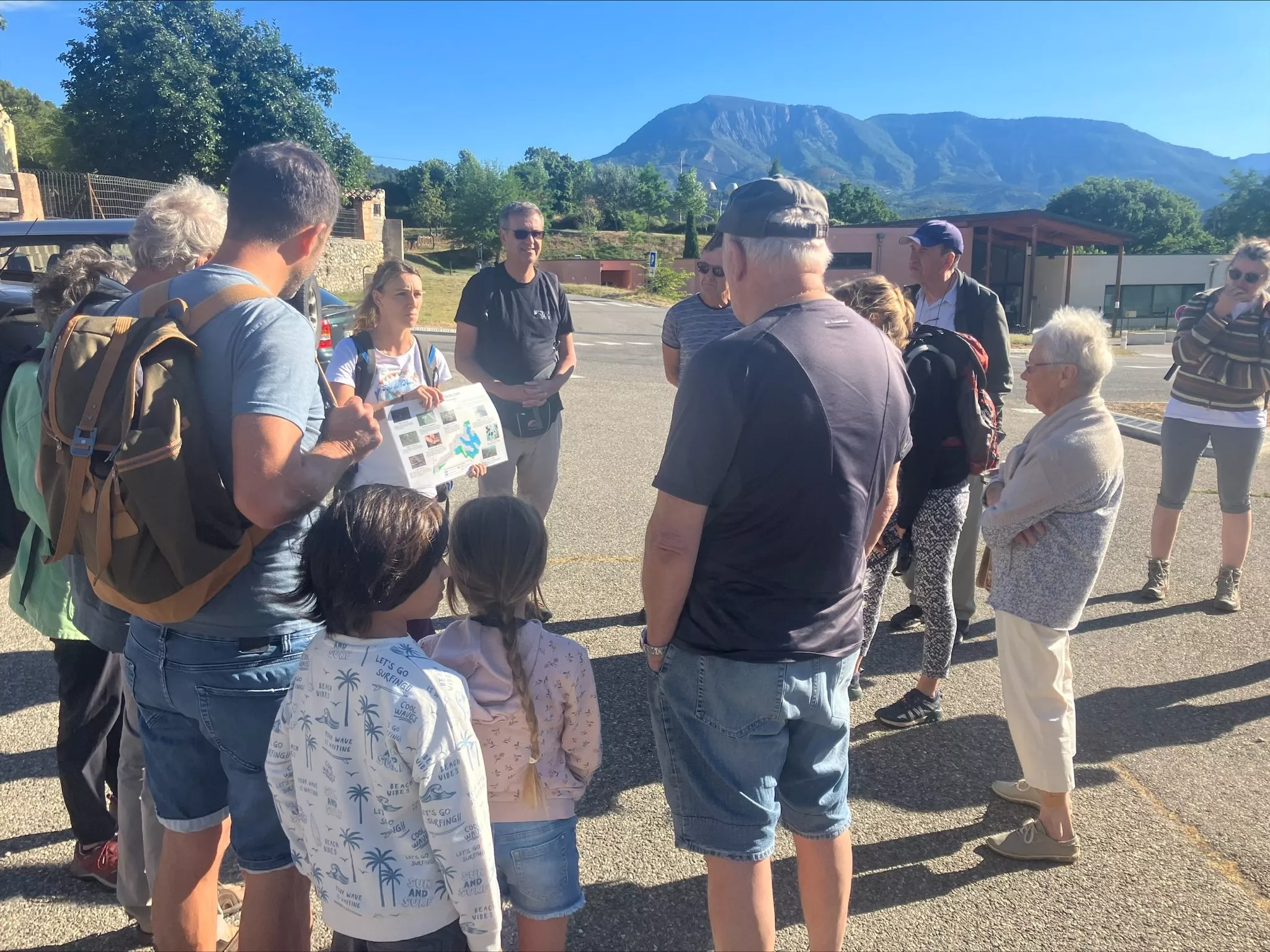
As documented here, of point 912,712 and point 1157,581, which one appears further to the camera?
point 1157,581

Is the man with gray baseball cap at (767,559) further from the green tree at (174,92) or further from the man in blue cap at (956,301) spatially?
the green tree at (174,92)

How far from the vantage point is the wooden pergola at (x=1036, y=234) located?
33531 mm

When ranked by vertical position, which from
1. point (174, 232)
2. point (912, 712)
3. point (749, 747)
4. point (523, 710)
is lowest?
point (912, 712)

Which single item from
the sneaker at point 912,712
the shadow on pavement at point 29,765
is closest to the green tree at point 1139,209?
the sneaker at point 912,712

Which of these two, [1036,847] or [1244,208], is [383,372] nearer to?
[1036,847]

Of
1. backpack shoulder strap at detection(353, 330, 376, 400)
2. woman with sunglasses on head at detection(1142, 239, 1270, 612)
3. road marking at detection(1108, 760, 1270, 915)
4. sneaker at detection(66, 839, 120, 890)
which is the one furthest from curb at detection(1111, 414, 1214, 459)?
sneaker at detection(66, 839, 120, 890)

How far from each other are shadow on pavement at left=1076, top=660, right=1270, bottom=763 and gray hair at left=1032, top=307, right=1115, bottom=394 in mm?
1574

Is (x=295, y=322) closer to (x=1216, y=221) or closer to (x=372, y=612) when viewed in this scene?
(x=372, y=612)

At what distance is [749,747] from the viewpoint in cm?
198

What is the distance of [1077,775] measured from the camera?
3.30 m

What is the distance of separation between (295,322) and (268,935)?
4.44 ft

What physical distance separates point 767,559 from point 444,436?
199 centimetres

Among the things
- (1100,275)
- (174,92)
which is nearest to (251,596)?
(174,92)

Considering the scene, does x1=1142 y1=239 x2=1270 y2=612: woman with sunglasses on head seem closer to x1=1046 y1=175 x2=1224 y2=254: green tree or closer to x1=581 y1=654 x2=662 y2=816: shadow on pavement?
x1=581 y1=654 x2=662 y2=816: shadow on pavement
